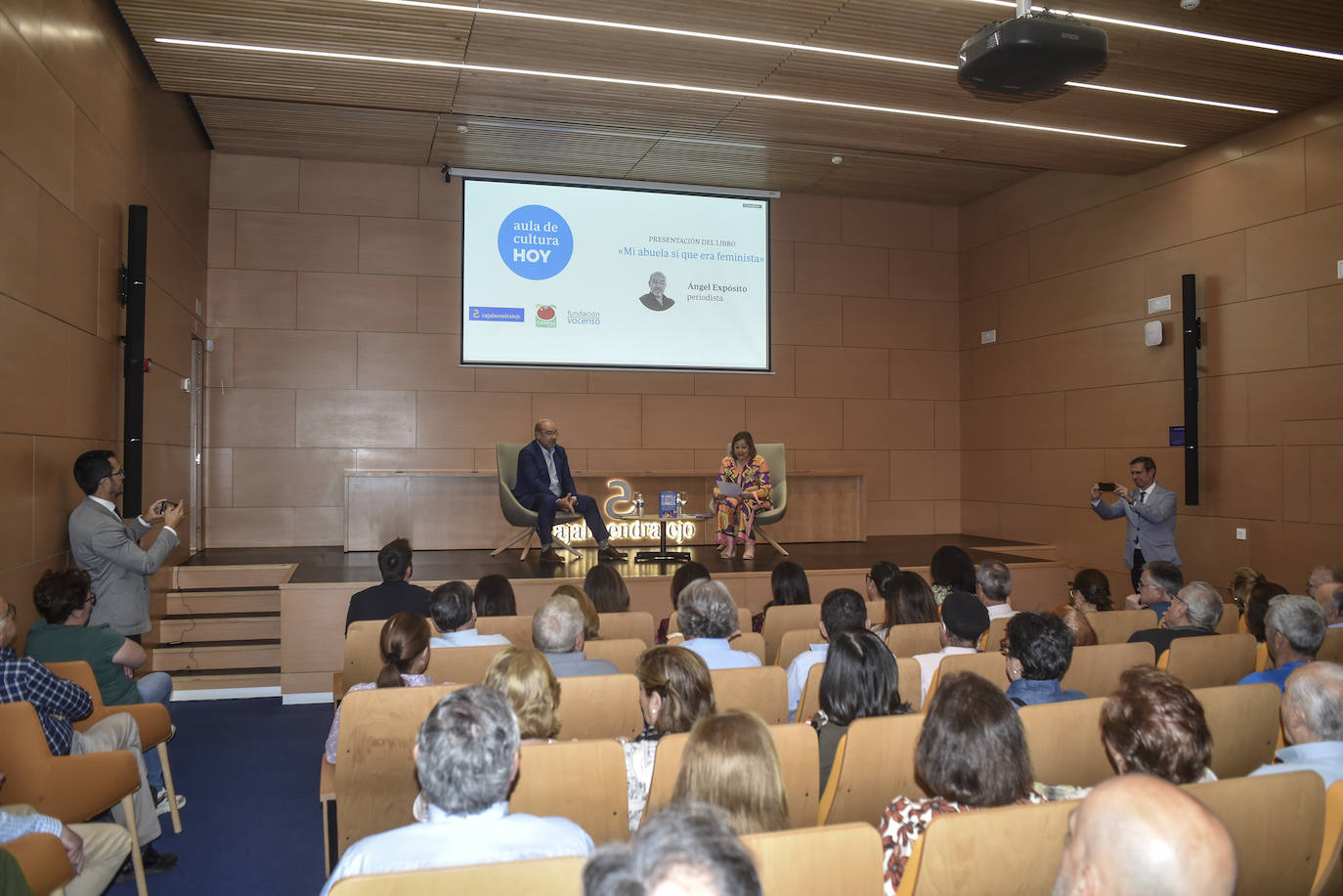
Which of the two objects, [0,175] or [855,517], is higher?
[0,175]

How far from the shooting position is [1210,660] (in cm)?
330

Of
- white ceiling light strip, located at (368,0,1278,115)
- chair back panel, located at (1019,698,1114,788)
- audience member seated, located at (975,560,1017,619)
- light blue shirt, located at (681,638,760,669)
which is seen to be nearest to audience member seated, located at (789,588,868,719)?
light blue shirt, located at (681,638,760,669)

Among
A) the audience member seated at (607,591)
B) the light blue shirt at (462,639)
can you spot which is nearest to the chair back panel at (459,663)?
the light blue shirt at (462,639)

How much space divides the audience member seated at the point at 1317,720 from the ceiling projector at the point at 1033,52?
323 centimetres

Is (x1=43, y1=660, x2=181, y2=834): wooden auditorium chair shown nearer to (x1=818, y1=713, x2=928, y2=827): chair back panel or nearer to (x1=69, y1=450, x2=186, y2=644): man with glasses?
(x1=69, y1=450, x2=186, y2=644): man with glasses

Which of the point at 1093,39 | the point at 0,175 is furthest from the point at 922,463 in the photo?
the point at 0,175

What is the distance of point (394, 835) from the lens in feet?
5.38

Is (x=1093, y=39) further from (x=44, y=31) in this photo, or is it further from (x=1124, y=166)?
(x=44, y=31)

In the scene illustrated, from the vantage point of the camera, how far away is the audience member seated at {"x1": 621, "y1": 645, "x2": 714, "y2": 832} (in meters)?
2.24

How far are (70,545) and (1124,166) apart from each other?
26.8 feet

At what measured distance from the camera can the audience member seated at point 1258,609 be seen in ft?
12.5

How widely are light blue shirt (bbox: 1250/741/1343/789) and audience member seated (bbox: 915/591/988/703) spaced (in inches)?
46.1

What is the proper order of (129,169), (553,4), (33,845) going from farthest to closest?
(129,169)
(553,4)
(33,845)

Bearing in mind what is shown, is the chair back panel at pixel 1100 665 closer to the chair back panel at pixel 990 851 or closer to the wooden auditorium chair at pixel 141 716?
the chair back panel at pixel 990 851
